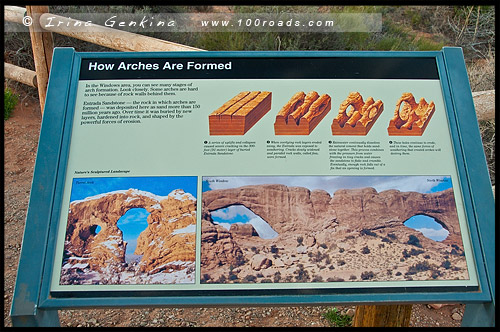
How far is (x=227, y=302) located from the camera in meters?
1.53

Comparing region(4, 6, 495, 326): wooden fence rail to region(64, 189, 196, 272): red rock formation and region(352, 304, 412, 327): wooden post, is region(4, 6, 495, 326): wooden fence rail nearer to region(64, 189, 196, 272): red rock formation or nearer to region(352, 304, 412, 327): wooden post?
region(352, 304, 412, 327): wooden post

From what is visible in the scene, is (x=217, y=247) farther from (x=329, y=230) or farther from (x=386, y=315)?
(x=386, y=315)

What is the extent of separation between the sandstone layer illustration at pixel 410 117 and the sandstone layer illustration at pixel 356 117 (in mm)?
80

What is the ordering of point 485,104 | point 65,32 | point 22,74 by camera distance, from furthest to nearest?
point 22,74 < point 65,32 < point 485,104

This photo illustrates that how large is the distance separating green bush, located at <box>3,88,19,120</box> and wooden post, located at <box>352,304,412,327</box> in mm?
5274

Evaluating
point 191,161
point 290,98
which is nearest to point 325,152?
point 290,98

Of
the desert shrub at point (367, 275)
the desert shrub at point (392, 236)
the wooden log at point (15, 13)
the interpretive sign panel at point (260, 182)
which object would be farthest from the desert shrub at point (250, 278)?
the wooden log at point (15, 13)

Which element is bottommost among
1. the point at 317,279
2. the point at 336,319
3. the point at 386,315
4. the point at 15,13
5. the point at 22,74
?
the point at 336,319

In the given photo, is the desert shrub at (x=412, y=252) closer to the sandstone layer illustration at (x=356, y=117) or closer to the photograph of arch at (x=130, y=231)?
the sandstone layer illustration at (x=356, y=117)

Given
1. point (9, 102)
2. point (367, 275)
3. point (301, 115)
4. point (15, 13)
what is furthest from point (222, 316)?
point (9, 102)

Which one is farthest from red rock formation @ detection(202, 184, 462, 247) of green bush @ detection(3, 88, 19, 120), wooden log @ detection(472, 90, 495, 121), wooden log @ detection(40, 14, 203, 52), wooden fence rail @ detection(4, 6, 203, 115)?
green bush @ detection(3, 88, 19, 120)

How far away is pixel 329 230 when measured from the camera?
1.63 metres

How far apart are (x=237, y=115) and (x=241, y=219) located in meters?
0.46
